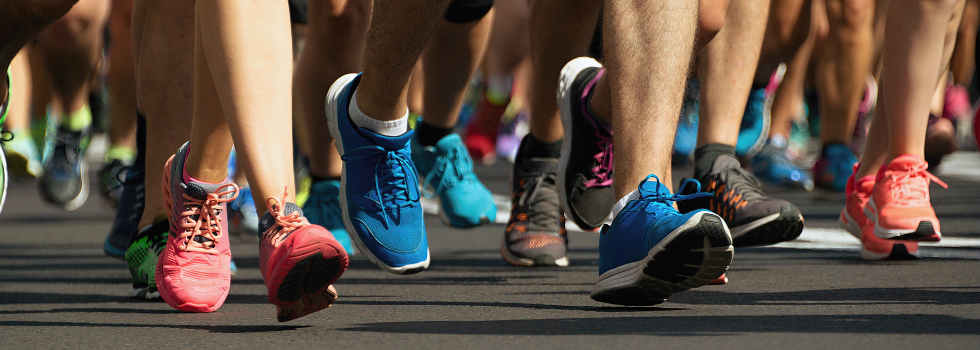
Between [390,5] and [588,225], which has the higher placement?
[390,5]

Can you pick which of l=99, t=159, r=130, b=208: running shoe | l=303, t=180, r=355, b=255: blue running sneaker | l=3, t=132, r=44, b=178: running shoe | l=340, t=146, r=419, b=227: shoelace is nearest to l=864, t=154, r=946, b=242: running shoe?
l=340, t=146, r=419, b=227: shoelace

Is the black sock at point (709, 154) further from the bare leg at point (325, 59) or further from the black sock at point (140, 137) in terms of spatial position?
the black sock at point (140, 137)

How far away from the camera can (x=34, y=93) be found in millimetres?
6059

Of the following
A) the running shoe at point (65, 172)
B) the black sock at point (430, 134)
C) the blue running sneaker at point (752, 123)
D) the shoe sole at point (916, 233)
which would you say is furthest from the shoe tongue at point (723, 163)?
the running shoe at point (65, 172)

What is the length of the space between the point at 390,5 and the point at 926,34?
164 cm

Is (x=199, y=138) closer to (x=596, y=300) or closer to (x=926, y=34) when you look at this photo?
(x=596, y=300)

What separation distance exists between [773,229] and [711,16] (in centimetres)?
52

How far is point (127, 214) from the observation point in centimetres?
327

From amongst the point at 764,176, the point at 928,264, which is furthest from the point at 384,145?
the point at 764,176

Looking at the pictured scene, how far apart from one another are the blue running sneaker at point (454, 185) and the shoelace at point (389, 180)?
1035 millimetres

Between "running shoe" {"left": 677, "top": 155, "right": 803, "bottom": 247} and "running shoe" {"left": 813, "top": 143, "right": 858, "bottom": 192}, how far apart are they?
2459 millimetres

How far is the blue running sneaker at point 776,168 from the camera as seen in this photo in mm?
6109

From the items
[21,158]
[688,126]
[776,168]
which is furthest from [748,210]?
[21,158]

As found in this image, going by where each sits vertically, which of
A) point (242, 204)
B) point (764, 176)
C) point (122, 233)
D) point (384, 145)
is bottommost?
point (764, 176)
